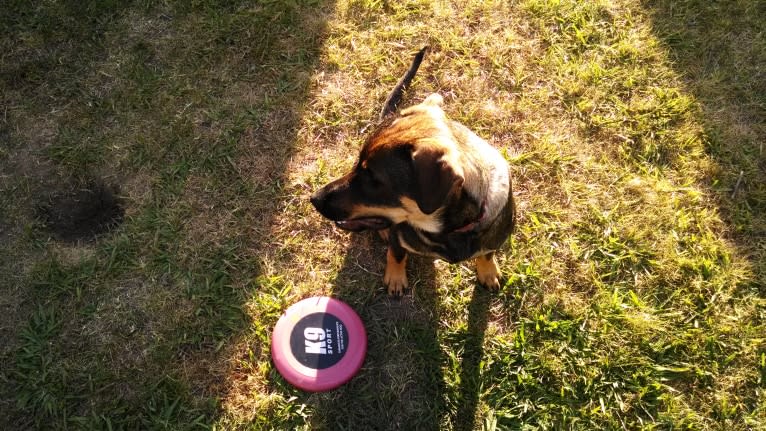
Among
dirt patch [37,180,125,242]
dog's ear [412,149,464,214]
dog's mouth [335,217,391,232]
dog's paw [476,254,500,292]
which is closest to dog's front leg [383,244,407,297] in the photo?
dog's mouth [335,217,391,232]

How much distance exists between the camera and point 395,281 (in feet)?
12.9

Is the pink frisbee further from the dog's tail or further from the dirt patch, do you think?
the dirt patch

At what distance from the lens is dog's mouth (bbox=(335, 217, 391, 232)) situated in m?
3.29

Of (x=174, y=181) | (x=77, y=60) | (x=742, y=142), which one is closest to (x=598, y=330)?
(x=742, y=142)

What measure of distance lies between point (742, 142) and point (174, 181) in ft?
16.3

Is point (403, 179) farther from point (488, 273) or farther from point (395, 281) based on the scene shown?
point (488, 273)

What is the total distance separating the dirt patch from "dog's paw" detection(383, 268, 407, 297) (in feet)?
7.31

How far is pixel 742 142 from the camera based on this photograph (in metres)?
4.62

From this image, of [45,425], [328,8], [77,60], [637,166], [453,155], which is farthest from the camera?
[328,8]

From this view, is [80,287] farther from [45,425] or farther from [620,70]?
[620,70]

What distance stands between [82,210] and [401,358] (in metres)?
2.85

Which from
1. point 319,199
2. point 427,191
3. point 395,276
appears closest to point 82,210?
point 319,199

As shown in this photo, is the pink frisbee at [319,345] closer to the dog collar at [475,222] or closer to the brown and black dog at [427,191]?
the brown and black dog at [427,191]

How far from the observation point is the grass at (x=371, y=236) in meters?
3.65
